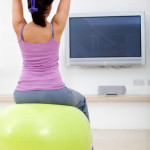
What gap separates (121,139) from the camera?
387 cm

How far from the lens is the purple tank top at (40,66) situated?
1994 mm

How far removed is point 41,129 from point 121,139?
2.18 metres

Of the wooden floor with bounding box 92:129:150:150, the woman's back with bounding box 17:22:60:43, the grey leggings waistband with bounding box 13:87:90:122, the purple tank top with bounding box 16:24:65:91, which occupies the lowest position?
the wooden floor with bounding box 92:129:150:150

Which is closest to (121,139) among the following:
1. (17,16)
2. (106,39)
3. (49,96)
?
(106,39)

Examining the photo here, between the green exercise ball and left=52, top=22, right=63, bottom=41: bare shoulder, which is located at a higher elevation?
left=52, top=22, right=63, bottom=41: bare shoulder

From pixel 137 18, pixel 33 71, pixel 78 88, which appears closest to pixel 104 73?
pixel 78 88

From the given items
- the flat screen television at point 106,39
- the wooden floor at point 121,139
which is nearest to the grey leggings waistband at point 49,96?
the wooden floor at point 121,139

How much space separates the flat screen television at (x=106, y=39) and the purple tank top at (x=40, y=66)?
251cm

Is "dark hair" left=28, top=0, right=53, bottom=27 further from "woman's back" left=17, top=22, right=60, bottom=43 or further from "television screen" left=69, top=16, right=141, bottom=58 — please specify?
"television screen" left=69, top=16, right=141, bottom=58

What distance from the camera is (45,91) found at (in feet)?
6.56

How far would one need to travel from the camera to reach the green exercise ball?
6.10ft

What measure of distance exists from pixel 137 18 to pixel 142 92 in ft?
3.33

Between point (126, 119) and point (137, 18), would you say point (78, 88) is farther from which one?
point (137, 18)

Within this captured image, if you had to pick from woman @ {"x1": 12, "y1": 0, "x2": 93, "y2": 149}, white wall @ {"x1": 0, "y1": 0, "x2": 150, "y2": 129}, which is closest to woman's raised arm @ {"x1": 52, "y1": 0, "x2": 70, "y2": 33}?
woman @ {"x1": 12, "y1": 0, "x2": 93, "y2": 149}
